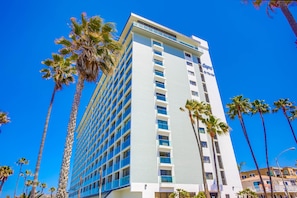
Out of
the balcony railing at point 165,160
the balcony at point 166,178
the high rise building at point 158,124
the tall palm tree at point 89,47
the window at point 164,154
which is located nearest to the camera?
the tall palm tree at point 89,47

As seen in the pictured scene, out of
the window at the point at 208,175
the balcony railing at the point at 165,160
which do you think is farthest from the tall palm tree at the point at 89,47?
the window at the point at 208,175

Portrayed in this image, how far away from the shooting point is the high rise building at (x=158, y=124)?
84.7ft

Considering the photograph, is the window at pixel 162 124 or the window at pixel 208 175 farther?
the window at pixel 162 124

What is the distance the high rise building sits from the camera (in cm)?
2581

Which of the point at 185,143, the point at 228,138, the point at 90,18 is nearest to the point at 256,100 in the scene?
the point at 228,138

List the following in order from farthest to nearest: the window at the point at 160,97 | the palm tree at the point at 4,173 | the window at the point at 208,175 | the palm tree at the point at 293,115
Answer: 1. the palm tree at the point at 4,173
2. the palm tree at the point at 293,115
3. the window at the point at 160,97
4. the window at the point at 208,175

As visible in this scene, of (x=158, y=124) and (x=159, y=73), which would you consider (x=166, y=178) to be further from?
(x=159, y=73)

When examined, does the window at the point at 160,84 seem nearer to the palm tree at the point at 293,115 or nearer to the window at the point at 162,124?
the window at the point at 162,124

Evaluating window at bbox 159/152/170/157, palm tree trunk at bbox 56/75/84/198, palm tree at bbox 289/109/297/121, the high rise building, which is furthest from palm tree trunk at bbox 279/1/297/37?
palm tree at bbox 289/109/297/121

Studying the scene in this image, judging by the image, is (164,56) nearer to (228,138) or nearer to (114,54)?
(228,138)

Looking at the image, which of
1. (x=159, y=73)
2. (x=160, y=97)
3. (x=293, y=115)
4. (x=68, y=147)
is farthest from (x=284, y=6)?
(x=293, y=115)

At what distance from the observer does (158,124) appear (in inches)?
1166

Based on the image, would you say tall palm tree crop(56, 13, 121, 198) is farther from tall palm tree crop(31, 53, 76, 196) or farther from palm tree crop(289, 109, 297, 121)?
palm tree crop(289, 109, 297, 121)

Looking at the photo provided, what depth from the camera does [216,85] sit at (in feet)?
142
